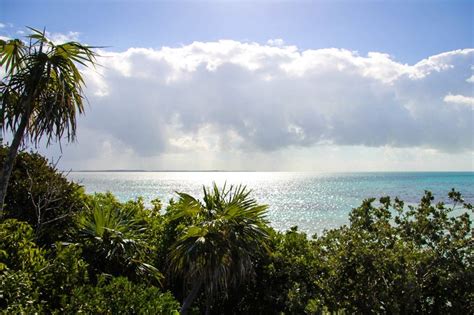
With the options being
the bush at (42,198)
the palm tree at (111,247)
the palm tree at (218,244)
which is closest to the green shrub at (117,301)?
the palm tree at (218,244)

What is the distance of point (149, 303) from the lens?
5910 mm

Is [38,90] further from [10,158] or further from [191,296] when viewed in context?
[191,296]

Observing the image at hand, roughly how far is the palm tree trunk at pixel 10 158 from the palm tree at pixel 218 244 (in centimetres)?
395

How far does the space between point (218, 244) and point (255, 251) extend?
107 centimetres

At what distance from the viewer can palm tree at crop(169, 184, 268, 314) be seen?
922 centimetres

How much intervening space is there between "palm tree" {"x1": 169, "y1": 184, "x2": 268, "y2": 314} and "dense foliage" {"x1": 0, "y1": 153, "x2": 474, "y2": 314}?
0.02 metres

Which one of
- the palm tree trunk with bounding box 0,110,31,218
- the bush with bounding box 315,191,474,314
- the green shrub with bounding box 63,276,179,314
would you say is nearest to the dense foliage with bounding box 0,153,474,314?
the bush with bounding box 315,191,474,314

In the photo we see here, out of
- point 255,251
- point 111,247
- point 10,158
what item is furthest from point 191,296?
point 10,158

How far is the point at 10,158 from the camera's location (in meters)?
7.32

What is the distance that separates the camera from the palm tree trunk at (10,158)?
23.7 feet

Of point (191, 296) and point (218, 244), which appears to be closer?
point (218, 244)

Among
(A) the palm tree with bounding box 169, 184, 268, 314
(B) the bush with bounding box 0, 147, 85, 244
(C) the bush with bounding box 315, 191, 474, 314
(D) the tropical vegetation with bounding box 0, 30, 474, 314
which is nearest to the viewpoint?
(D) the tropical vegetation with bounding box 0, 30, 474, 314

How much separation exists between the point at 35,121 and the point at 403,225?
923cm

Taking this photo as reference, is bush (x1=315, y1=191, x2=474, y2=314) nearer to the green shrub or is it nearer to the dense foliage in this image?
the dense foliage
